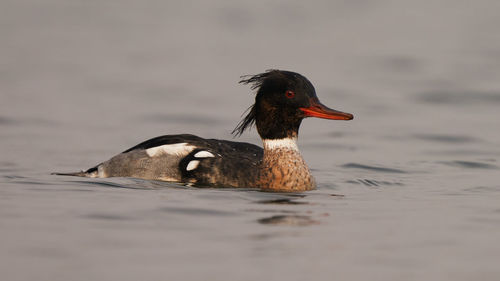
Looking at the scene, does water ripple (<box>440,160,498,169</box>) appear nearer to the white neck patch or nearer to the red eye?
the white neck patch

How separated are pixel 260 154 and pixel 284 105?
95cm

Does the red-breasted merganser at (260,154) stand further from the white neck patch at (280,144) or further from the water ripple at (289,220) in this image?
the water ripple at (289,220)

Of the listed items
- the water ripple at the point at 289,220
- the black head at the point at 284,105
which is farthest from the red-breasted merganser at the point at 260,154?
the water ripple at the point at 289,220

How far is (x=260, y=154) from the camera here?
10.2m

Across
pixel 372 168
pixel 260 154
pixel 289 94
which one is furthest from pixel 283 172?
pixel 372 168

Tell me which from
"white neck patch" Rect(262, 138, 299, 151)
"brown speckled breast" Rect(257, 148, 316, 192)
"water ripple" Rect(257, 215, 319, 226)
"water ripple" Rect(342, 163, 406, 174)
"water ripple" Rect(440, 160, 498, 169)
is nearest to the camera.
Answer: "water ripple" Rect(257, 215, 319, 226)

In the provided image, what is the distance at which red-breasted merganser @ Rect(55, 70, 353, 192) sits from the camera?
9367 millimetres

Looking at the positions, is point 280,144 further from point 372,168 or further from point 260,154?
point 372,168

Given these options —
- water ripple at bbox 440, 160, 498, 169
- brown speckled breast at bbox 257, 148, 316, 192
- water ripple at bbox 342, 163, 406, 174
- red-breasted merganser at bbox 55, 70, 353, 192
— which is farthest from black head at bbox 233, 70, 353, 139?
water ripple at bbox 440, 160, 498, 169

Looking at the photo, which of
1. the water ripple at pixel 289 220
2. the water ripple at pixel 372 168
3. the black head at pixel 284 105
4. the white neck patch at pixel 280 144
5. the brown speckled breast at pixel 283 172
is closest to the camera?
the water ripple at pixel 289 220

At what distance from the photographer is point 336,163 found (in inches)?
484

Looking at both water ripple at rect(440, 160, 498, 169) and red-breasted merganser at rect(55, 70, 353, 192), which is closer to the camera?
red-breasted merganser at rect(55, 70, 353, 192)

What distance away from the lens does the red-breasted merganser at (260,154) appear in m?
9.37

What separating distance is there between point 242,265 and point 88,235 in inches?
51.0
